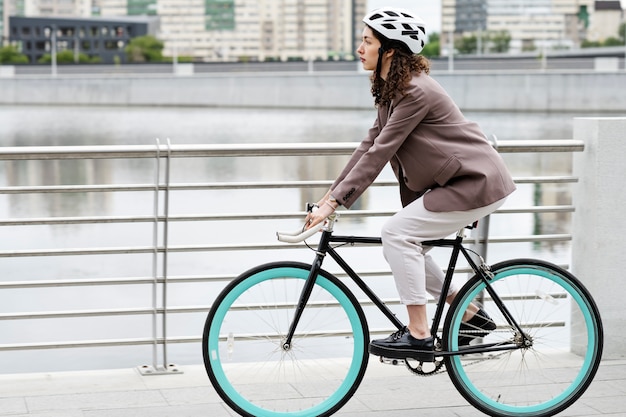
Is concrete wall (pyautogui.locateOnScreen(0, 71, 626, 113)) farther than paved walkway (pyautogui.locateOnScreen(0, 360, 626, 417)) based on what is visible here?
Yes

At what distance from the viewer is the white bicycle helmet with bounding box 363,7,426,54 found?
450cm

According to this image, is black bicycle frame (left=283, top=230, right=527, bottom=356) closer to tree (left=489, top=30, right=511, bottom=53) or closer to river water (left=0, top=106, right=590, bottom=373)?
river water (left=0, top=106, right=590, bottom=373)

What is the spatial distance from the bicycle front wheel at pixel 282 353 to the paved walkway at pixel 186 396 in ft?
0.90

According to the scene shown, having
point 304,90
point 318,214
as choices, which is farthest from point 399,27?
point 304,90

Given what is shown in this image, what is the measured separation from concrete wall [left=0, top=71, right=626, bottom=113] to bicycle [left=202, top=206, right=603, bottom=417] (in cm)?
5706

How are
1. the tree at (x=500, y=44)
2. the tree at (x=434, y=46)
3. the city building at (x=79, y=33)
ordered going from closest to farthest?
the tree at (x=434, y=46), the tree at (x=500, y=44), the city building at (x=79, y=33)

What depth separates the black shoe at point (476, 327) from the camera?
484 centimetres

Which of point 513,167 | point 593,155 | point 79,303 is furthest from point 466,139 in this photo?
point 513,167

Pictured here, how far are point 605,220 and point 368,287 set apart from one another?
1882mm

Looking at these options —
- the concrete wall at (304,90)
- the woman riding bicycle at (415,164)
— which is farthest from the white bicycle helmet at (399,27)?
the concrete wall at (304,90)

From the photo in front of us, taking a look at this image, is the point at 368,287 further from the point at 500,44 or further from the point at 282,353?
the point at 500,44

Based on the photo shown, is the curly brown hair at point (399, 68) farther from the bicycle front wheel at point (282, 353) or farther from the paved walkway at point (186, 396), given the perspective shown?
the paved walkway at point (186, 396)

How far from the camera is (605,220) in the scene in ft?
20.1

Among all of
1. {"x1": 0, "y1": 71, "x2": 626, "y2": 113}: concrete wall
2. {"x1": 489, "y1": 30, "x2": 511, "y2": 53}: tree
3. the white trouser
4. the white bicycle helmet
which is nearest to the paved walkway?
the white trouser
